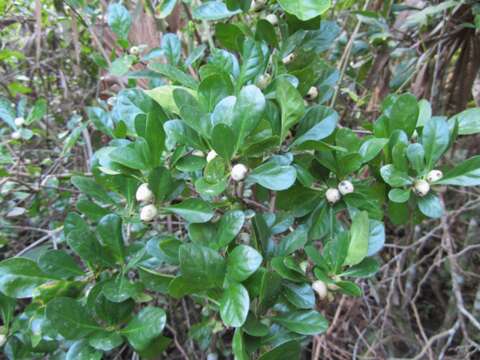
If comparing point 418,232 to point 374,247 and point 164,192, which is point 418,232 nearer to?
point 374,247

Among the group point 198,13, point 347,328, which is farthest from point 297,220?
point 347,328

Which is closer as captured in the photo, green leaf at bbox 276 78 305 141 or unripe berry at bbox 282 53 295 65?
green leaf at bbox 276 78 305 141

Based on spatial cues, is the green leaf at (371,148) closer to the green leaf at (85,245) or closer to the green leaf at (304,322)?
the green leaf at (304,322)

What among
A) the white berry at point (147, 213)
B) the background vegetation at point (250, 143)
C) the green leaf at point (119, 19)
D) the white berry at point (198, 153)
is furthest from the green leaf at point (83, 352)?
the green leaf at point (119, 19)

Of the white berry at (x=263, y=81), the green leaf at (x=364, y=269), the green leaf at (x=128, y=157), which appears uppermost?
the white berry at (x=263, y=81)

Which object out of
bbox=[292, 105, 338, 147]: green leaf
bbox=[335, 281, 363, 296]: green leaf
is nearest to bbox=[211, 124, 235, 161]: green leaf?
bbox=[292, 105, 338, 147]: green leaf

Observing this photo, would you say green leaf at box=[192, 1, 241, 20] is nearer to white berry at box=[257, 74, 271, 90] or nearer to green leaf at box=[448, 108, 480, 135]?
white berry at box=[257, 74, 271, 90]
